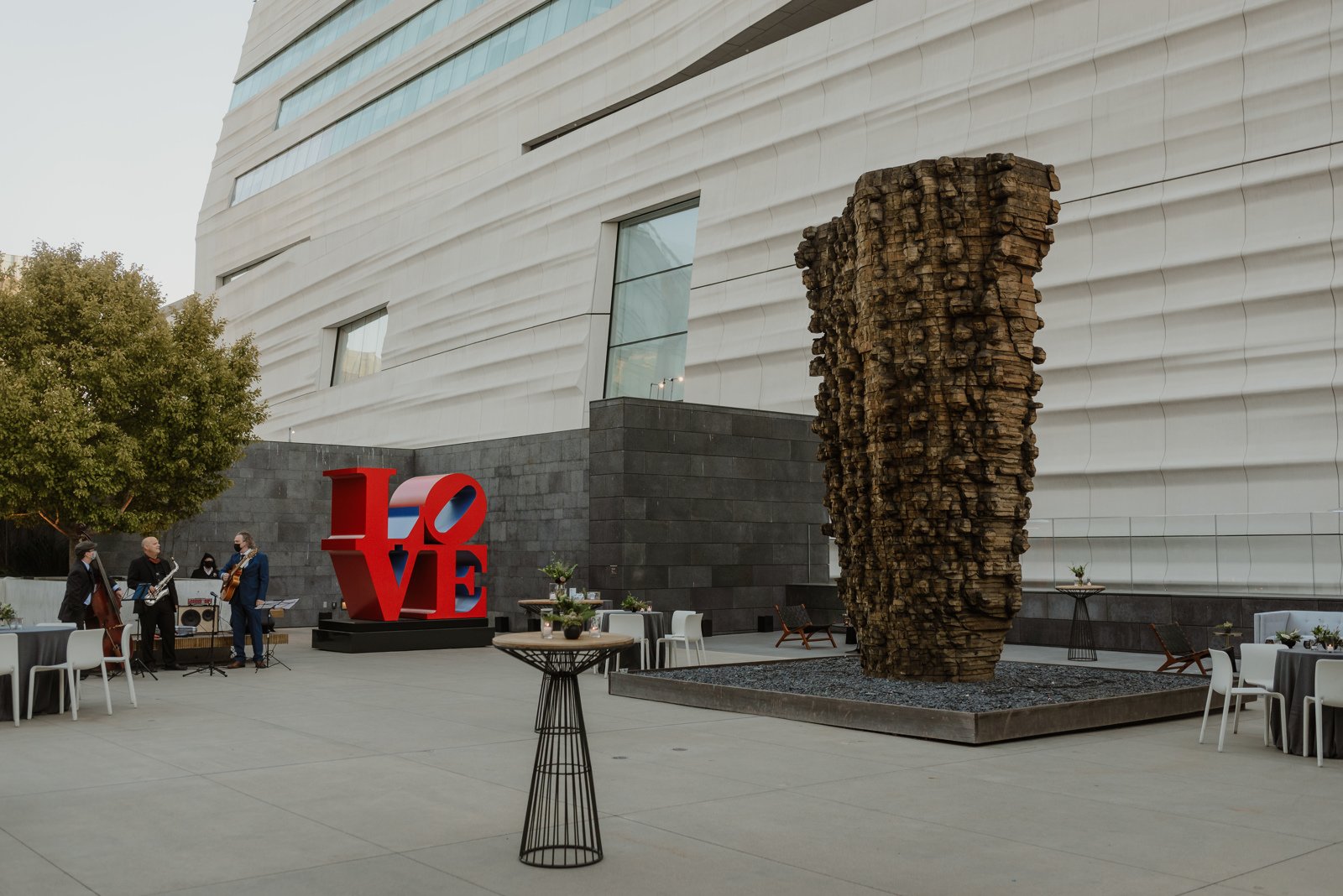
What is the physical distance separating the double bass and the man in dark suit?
8 cm

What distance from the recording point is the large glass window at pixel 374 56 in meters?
39.9

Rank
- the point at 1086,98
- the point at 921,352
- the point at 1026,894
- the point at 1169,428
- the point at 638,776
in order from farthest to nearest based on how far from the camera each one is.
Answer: the point at 1086,98 → the point at 1169,428 → the point at 921,352 → the point at 638,776 → the point at 1026,894

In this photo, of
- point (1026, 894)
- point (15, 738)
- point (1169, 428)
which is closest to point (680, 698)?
point (15, 738)

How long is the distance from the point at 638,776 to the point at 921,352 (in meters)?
5.61

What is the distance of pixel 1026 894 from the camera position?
5.42 m

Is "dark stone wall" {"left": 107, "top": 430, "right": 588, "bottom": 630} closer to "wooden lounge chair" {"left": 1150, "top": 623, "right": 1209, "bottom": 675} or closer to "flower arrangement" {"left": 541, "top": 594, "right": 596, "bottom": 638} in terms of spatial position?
"wooden lounge chair" {"left": 1150, "top": 623, "right": 1209, "bottom": 675}

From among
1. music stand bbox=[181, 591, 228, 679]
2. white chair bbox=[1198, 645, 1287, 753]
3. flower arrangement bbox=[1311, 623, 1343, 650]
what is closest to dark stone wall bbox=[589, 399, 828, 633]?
music stand bbox=[181, 591, 228, 679]

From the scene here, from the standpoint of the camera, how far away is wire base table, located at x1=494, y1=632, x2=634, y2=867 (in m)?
6.05

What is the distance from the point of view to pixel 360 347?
4134cm

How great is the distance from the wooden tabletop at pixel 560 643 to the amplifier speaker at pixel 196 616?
11524 millimetres

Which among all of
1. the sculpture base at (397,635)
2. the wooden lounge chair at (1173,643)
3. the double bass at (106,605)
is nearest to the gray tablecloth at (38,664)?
the double bass at (106,605)

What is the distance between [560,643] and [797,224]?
829 inches

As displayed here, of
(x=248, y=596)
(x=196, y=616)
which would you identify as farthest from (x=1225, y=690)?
(x=196, y=616)

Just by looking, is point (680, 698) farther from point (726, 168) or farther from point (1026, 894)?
point (726, 168)
